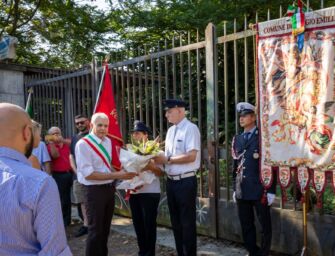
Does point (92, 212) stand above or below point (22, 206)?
below

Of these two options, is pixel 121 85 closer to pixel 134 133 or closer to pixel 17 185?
pixel 134 133

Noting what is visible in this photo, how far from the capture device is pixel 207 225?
5.46 meters

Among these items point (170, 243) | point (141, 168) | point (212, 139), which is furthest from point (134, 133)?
point (170, 243)

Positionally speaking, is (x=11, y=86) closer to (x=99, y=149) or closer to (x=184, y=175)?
(x=99, y=149)

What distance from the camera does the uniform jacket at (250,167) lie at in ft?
14.3

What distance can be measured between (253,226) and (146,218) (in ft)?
3.94

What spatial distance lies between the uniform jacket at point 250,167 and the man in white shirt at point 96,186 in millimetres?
1280

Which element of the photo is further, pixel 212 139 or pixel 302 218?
pixel 212 139

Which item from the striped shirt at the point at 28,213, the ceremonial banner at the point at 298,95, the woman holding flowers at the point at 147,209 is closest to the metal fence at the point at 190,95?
the ceremonial banner at the point at 298,95

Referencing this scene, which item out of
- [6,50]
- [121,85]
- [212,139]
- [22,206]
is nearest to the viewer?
[22,206]

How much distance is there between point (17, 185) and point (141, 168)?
2.90 m

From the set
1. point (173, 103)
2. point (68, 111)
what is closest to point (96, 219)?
point (173, 103)

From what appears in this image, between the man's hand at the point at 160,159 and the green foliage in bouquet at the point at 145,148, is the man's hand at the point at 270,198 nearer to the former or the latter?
the man's hand at the point at 160,159

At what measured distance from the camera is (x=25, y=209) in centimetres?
154
